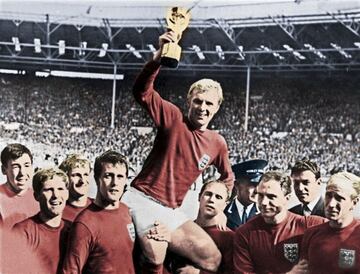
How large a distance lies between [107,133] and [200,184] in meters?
0.40

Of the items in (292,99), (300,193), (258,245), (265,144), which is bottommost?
(258,245)

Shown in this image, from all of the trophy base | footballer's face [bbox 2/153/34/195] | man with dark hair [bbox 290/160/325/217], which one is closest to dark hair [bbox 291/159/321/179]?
man with dark hair [bbox 290/160/325/217]

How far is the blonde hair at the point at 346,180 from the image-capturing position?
249cm

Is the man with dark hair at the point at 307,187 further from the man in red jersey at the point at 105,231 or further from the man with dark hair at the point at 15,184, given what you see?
the man with dark hair at the point at 15,184

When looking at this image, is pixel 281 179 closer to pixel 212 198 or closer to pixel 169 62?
pixel 212 198

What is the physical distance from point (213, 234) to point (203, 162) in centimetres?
27

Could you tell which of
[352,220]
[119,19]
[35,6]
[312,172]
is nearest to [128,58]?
[119,19]

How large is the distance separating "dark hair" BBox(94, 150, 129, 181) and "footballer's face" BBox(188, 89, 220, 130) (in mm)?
289

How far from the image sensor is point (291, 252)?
251 cm

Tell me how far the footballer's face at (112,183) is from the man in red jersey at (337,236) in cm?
69

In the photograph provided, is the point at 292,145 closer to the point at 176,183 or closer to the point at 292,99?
the point at 292,99

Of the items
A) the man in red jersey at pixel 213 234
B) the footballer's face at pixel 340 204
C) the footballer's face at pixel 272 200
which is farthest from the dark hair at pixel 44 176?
the footballer's face at pixel 340 204

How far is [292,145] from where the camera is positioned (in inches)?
102

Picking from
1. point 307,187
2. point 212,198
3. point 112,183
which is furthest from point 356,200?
point 112,183
